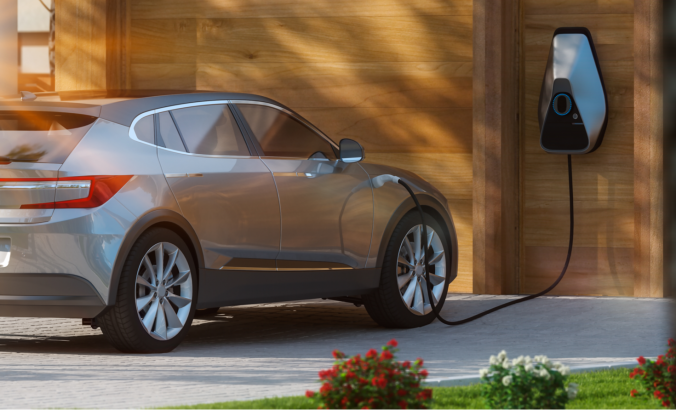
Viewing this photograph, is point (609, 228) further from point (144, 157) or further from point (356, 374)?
point (356, 374)

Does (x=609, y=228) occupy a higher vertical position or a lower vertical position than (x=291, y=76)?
lower

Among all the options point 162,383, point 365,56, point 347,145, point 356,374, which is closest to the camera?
point 356,374

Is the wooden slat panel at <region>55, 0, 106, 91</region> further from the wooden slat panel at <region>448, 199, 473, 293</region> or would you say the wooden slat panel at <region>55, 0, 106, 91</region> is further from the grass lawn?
the grass lawn

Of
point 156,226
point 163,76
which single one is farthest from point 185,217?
point 163,76

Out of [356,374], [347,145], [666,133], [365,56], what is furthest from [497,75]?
[666,133]

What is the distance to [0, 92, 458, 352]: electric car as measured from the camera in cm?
588

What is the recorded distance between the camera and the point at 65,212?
19.3 ft

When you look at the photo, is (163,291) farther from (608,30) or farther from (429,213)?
(608,30)

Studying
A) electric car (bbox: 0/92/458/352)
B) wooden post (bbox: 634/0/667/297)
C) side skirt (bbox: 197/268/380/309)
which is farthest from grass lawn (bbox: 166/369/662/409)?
wooden post (bbox: 634/0/667/297)

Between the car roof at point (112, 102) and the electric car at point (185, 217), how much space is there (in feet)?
0.04

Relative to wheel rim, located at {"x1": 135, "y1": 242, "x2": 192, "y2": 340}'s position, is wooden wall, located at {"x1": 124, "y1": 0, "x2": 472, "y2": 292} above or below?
above

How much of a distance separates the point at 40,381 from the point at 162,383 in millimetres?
642

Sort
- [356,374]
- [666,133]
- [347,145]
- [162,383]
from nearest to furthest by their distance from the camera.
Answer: [666,133] < [356,374] < [162,383] < [347,145]

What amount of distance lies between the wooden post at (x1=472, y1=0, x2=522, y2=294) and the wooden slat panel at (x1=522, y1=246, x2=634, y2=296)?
233 mm
